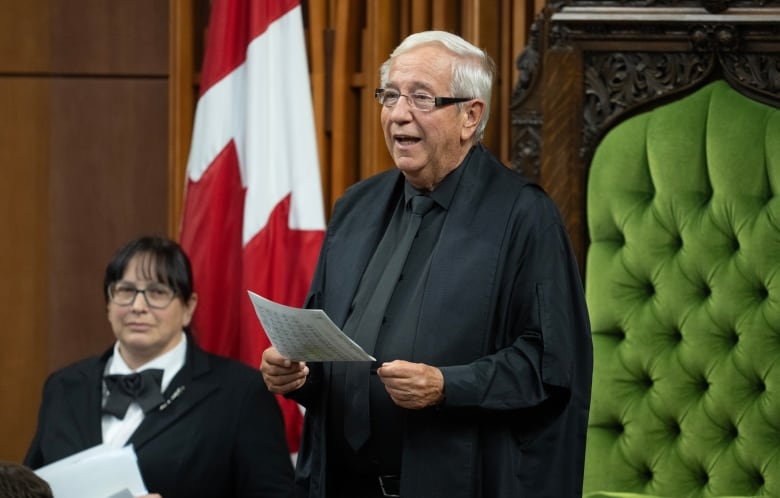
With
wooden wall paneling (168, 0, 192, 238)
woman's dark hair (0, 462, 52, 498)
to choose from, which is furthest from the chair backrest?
woman's dark hair (0, 462, 52, 498)

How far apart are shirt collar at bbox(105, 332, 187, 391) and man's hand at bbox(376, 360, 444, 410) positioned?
1578mm

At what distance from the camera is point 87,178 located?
14.7 ft

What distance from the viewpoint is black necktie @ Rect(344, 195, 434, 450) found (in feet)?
7.90

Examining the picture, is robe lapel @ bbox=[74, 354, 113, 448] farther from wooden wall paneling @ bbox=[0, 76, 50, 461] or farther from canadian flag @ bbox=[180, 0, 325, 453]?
wooden wall paneling @ bbox=[0, 76, 50, 461]

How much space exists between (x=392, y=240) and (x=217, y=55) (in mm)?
1715

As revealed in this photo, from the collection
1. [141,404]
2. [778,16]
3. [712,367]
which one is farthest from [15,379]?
[778,16]

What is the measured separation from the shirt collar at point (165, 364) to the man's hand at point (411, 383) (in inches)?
62.1

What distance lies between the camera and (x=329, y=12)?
4.18 m

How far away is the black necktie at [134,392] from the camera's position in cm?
362

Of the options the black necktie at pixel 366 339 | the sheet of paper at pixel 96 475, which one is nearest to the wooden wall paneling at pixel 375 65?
the sheet of paper at pixel 96 475

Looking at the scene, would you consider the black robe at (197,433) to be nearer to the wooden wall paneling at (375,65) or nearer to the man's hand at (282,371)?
the wooden wall paneling at (375,65)

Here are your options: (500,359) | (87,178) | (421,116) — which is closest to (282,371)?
(500,359)

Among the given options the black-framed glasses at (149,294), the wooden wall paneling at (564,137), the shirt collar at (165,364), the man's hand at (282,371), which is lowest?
the shirt collar at (165,364)

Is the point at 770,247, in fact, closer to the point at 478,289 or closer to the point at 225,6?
the point at 478,289
